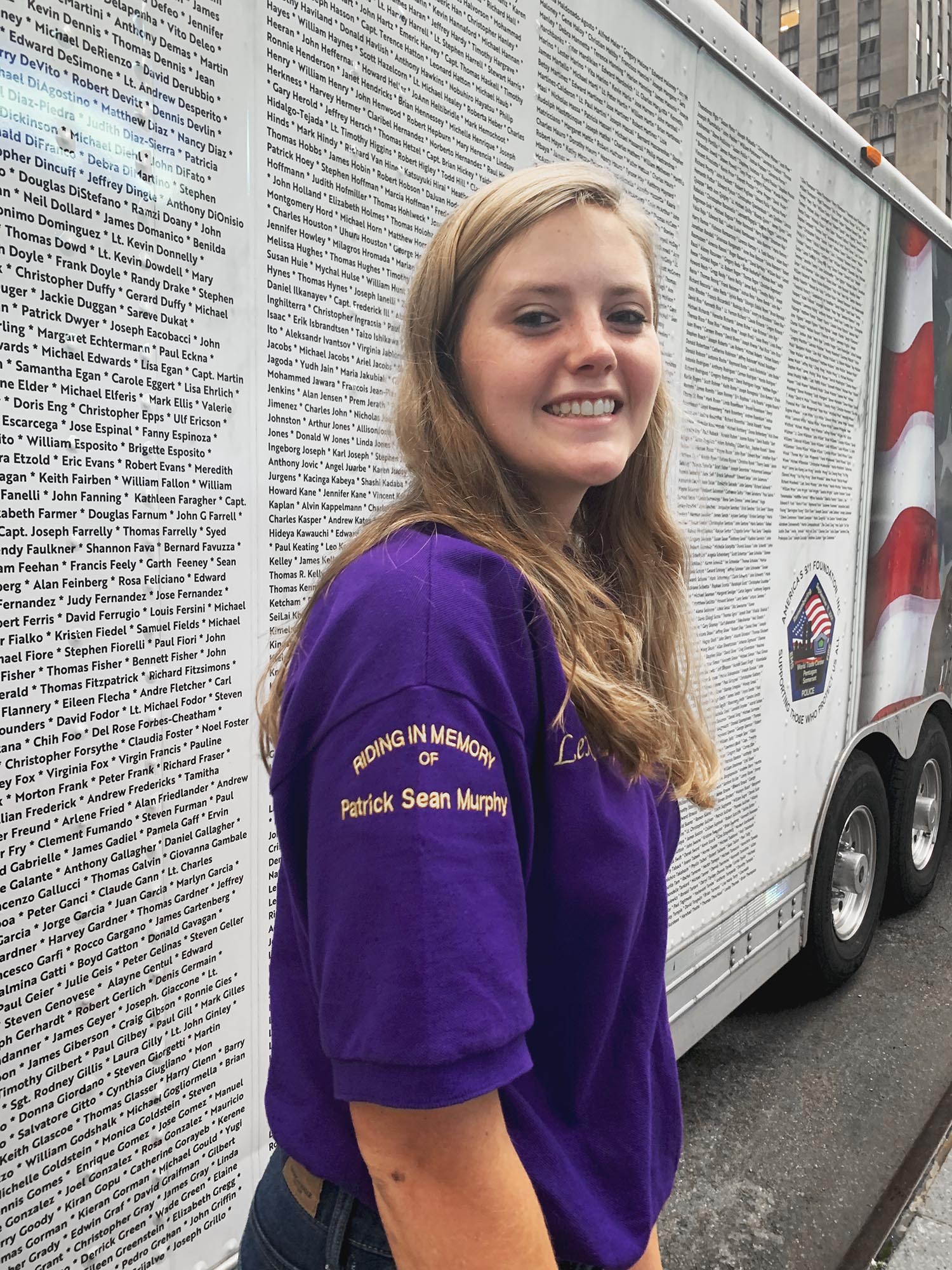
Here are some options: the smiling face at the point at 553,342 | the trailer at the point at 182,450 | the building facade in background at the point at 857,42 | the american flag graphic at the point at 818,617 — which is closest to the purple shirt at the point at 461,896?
the smiling face at the point at 553,342

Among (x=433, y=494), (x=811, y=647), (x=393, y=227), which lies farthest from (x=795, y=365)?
→ (x=433, y=494)

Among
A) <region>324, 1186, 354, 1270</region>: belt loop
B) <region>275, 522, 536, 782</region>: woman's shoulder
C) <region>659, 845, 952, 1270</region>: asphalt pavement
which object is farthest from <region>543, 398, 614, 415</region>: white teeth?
<region>659, 845, 952, 1270</region>: asphalt pavement

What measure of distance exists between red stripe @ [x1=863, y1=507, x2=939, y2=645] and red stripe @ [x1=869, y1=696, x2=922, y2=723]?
374 mm

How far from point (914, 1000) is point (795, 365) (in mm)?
2622

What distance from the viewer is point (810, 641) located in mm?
3014

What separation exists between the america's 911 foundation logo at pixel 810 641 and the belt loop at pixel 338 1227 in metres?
2.32

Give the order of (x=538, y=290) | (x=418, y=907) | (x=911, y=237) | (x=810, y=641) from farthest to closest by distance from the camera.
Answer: (x=911, y=237), (x=810, y=641), (x=538, y=290), (x=418, y=907)

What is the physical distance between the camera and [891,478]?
357 cm

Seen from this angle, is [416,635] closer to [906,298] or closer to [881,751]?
[906,298]

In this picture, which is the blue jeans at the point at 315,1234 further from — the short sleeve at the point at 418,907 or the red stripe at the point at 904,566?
the red stripe at the point at 904,566

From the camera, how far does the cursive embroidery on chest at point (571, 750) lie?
0.84m

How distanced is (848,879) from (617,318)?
10.4 ft

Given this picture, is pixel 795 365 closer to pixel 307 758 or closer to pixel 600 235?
pixel 600 235

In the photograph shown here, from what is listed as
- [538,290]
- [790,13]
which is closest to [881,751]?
[538,290]
